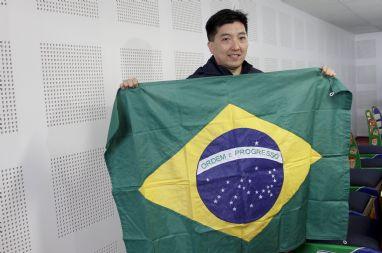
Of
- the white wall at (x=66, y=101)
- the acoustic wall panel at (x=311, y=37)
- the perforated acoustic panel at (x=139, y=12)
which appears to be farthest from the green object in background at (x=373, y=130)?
the perforated acoustic panel at (x=139, y=12)

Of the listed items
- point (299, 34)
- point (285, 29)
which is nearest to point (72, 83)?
point (285, 29)

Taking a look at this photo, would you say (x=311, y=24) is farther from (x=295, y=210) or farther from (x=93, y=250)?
(x=93, y=250)

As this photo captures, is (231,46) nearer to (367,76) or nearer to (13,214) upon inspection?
(13,214)

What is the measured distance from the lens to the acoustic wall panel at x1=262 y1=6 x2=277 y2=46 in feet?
14.2

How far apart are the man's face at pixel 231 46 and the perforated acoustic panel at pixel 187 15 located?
0.94 metres

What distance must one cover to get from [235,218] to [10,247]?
110cm

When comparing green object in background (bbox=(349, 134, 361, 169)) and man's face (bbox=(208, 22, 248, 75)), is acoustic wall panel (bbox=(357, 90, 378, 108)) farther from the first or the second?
man's face (bbox=(208, 22, 248, 75))

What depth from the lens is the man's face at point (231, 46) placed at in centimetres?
203

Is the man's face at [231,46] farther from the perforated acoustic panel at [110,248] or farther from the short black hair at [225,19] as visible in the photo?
the perforated acoustic panel at [110,248]

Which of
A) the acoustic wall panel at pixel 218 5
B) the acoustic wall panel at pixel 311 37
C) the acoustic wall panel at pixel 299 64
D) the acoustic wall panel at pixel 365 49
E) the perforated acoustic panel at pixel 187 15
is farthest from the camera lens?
the acoustic wall panel at pixel 365 49

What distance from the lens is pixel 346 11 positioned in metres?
5.82

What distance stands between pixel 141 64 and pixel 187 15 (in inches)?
29.1

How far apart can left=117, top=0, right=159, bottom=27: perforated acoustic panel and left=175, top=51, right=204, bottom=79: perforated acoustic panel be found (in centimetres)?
35

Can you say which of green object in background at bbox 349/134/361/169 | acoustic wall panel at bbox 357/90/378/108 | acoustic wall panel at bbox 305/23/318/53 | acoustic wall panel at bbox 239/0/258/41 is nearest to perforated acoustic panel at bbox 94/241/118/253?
acoustic wall panel at bbox 239/0/258/41
